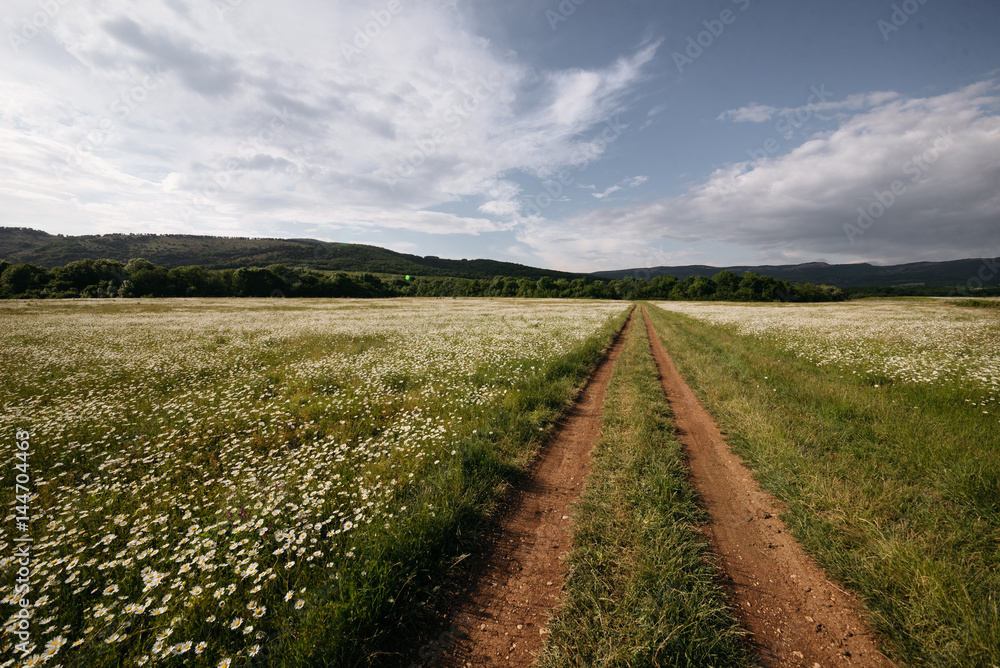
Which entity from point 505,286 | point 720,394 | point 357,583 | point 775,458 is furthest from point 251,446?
point 505,286

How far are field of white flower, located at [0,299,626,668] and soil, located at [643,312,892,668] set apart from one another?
11.1ft

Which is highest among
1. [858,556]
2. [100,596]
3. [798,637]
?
[858,556]

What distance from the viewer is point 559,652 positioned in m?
2.84

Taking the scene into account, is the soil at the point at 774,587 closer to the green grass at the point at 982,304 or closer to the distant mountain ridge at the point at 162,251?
the green grass at the point at 982,304

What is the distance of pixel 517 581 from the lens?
12.1 ft

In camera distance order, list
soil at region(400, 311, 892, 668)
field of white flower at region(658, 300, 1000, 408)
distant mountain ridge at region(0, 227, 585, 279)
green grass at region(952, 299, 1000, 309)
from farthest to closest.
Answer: distant mountain ridge at region(0, 227, 585, 279) < green grass at region(952, 299, 1000, 309) < field of white flower at region(658, 300, 1000, 408) < soil at region(400, 311, 892, 668)

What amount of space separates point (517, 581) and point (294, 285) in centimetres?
10634

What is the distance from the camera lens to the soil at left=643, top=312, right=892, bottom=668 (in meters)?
2.91

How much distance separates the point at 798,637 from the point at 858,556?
55.1 inches

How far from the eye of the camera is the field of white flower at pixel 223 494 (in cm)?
302

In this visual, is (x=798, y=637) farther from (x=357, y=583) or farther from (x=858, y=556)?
(x=357, y=583)

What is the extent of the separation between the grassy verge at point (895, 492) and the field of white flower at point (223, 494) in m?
4.54

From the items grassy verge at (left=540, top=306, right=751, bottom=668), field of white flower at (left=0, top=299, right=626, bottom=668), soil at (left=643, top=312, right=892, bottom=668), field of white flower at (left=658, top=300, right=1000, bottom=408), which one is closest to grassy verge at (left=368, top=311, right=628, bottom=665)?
field of white flower at (left=0, top=299, right=626, bottom=668)

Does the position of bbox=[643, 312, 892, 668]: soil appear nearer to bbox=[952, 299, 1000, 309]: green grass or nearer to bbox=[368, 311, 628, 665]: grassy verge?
bbox=[368, 311, 628, 665]: grassy verge
